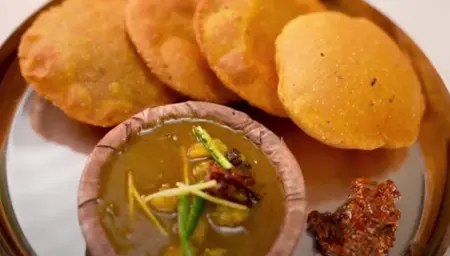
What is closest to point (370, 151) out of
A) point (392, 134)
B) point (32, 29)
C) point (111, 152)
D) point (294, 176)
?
point (392, 134)

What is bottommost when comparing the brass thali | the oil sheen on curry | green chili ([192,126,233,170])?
the brass thali

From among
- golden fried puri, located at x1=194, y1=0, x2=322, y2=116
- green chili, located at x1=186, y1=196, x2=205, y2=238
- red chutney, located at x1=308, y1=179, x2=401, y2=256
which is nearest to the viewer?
green chili, located at x1=186, y1=196, x2=205, y2=238

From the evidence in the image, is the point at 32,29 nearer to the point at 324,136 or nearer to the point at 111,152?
the point at 111,152

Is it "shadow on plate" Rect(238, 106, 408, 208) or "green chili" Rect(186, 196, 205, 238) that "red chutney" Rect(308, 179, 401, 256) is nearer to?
"shadow on plate" Rect(238, 106, 408, 208)

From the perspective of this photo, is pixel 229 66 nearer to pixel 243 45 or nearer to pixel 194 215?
pixel 243 45

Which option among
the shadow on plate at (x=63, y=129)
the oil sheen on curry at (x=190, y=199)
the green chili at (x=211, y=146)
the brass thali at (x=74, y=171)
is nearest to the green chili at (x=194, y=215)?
the oil sheen on curry at (x=190, y=199)

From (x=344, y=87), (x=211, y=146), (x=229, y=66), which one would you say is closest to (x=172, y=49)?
(x=229, y=66)

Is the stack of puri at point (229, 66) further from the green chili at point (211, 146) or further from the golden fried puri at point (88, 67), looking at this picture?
the green chili at point (211, 146)

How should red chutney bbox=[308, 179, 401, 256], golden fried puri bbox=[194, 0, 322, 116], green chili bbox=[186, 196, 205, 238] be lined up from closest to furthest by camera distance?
green chili bbox=[186, 196, 205, 238]
red chutney bbox=[308, 179, 401, 256]
golden fried puri bbox=[194, 0, 322, 116]

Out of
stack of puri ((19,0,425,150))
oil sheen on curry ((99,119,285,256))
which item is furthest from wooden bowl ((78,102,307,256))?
stack of puri ((19,0,425,150))
